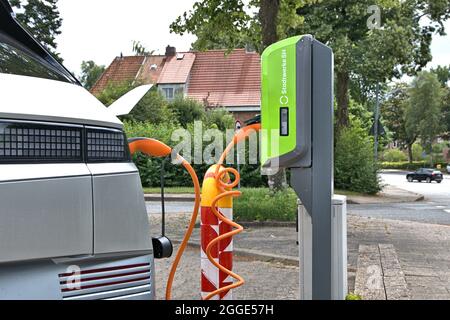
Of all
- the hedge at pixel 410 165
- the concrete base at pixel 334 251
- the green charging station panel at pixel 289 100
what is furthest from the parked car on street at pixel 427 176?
the green charging station panel at pixel 289 100

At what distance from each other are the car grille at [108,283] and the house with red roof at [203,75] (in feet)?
123

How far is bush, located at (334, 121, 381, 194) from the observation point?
23.6 metres

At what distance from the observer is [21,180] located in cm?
172

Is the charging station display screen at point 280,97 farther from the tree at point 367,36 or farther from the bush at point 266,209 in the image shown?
the tree at point 367,36

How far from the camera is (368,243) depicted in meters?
8.87

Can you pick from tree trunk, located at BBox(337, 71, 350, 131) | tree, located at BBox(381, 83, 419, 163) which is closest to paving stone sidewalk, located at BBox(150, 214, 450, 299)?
tree trunk, located at BBox(337, 71, 350, 131)

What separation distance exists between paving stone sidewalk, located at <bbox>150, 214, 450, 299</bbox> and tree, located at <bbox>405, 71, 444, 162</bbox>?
76.0 metres

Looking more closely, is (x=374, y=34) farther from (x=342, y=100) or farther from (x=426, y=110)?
(x=426, y=110)

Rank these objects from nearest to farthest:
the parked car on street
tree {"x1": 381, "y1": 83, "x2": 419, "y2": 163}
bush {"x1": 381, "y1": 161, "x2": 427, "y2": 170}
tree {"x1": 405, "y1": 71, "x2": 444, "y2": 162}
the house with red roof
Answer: the house with red roof
the parked car on street
bush {"x1": 381, "y1": 161, "x2": 427, "y2": 170}
tree {"x1": 405, "y1": 71, "x2": 444, "y2": 162}
tree {"x1": 381, "y1": 83, "x2": 419, "y2": 163}

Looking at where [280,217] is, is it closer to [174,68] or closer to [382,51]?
[382,51]

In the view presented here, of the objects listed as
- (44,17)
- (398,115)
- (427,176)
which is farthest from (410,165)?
(44,17)

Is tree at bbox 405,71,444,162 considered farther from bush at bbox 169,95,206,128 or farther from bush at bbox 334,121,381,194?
bush at bbox 334,121,381,194

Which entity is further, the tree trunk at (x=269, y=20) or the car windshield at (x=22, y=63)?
the tree trunk at (x=269, y=20)

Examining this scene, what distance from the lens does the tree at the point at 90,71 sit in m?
69.4
